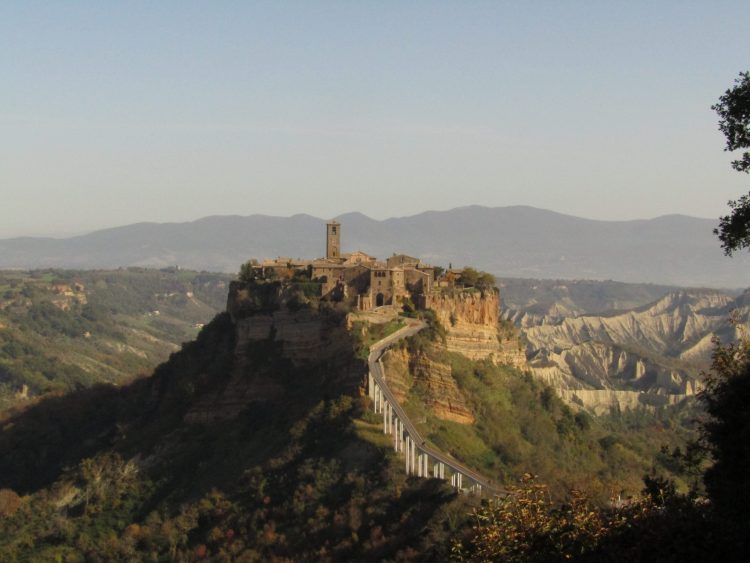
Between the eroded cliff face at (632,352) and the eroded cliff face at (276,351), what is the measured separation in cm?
1600

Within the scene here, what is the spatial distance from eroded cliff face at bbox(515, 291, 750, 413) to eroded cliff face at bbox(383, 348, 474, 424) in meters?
11.2

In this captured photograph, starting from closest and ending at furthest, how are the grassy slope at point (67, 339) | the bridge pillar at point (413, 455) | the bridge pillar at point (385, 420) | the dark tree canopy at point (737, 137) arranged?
the dark tree canopy at point (737, 137) → the bridge pillar at point (413, 455) → the bridge pillar at point (385, 420) → the grassy slope at point (67, 339)

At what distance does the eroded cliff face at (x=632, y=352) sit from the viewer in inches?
3912

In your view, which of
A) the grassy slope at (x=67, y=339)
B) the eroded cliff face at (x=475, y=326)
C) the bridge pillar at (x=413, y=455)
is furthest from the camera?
the grassy slope at (x=67, y=339)

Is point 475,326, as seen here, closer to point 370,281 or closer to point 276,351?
point 370,281

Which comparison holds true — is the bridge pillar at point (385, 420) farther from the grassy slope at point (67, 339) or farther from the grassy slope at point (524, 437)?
the grassy slope at point (67, 339)

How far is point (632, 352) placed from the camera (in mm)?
125562

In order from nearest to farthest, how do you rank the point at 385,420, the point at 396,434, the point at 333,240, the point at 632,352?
1. the point at 396,434
2. the point at 385,420
3. the point at 333,240
4. the point at 632,352

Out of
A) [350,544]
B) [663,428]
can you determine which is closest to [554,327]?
[663,428]

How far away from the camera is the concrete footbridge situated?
128 feet

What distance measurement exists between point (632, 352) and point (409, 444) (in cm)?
8866

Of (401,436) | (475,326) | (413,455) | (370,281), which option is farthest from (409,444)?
(475,326)

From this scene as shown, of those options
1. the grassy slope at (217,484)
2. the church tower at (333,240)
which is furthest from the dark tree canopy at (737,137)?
the church tower at (333,240)

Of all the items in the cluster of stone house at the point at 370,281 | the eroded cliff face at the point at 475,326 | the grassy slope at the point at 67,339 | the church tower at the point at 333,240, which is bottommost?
the grassy slope at the point at 67,339
